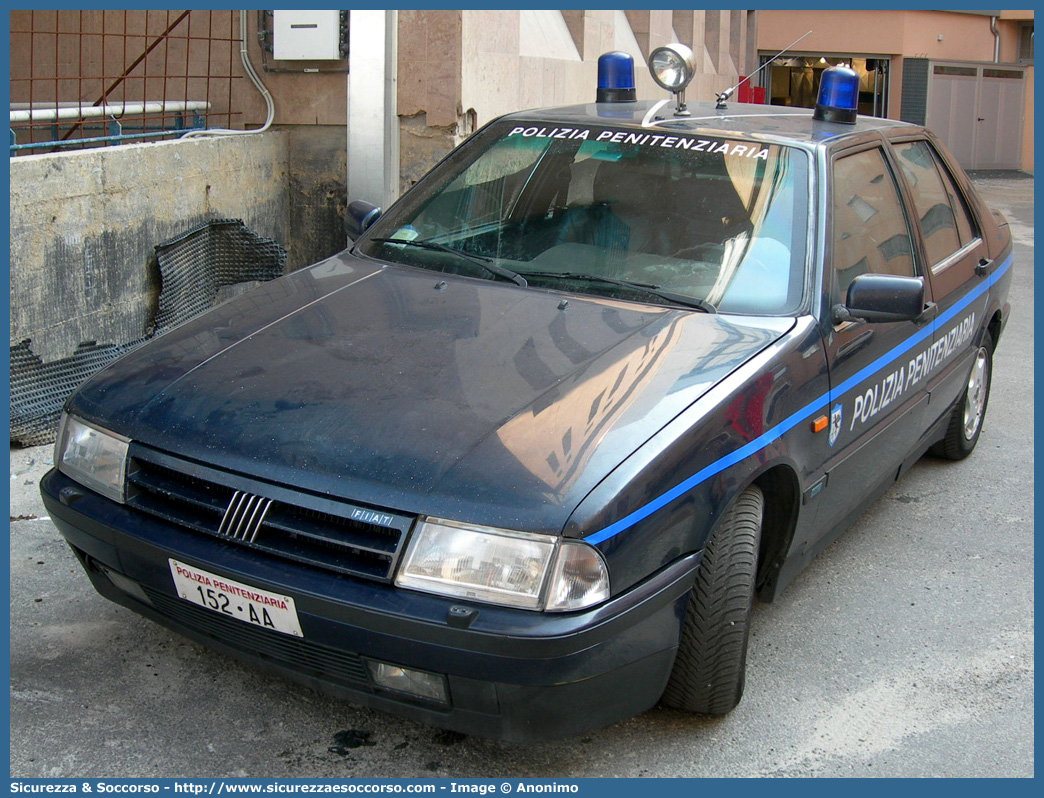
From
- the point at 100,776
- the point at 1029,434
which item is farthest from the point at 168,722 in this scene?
the point at 1029,434

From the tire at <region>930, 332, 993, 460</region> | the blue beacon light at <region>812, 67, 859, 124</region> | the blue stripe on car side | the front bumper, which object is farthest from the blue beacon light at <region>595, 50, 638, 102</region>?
the front bumper

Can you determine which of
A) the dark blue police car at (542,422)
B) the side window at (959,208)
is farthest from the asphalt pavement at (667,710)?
the side window at (959,208)

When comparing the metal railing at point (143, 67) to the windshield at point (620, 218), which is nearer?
the windshield at point (620, 218)

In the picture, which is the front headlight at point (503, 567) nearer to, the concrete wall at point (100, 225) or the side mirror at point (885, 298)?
the side mirror at point (885, 298)

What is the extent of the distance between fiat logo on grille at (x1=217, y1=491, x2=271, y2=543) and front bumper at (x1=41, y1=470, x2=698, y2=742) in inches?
1.4

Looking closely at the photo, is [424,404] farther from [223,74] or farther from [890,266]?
[223,74]

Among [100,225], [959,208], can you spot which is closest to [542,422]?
[959,208]

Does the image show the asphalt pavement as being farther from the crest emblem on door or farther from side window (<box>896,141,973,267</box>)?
side window (<box>896,141,973,267</box>)

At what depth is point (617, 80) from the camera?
14.8ft

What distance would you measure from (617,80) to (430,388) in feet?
7.21

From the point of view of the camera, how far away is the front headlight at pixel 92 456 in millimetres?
2869

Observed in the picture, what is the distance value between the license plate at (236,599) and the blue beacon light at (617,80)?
8.84 ft

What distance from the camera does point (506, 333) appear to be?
123 inches

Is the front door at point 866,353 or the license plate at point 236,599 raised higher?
the front door at point 866,353
